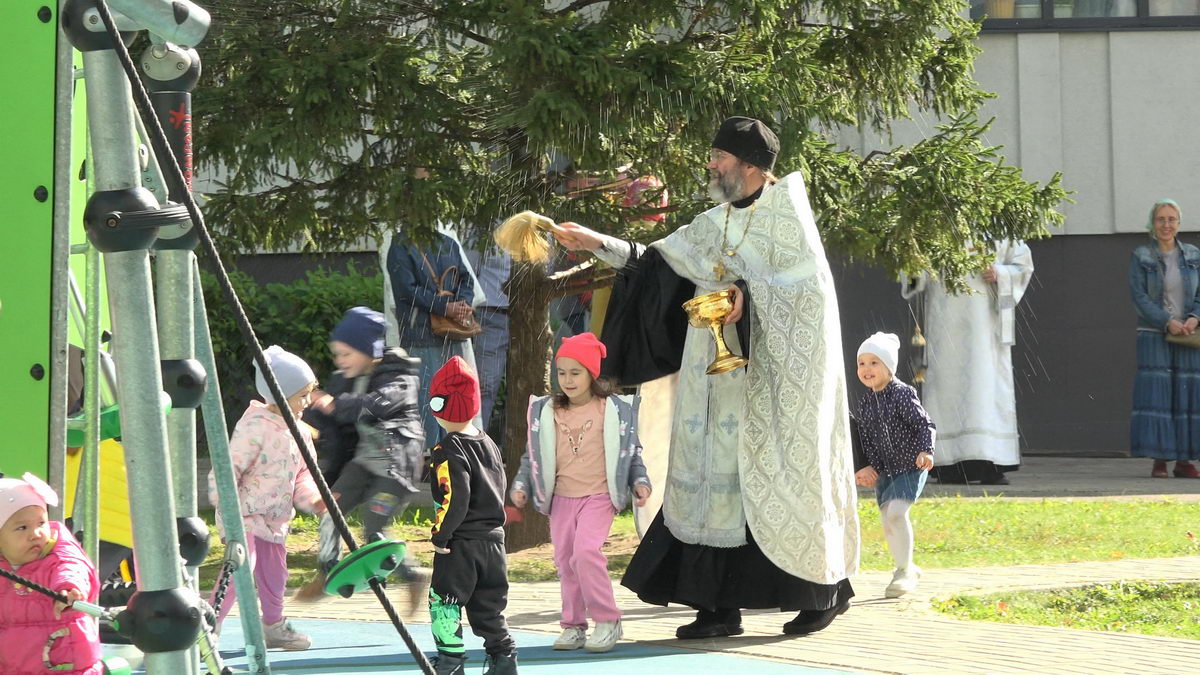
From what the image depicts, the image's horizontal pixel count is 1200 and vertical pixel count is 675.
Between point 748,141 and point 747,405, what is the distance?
108cm

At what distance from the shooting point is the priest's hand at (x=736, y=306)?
7.13 metres

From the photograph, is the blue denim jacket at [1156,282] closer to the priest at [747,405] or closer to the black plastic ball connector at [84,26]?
the priest at [747,405]

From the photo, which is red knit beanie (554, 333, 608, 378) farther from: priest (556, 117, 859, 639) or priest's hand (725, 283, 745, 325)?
priest's hand (725, 283, 745, 325)

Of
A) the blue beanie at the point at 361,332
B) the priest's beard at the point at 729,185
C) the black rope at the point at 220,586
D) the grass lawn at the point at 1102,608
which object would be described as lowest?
the grass lawn at the point at 1102,608

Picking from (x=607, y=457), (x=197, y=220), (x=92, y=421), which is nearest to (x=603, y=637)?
(x=607, y=457)

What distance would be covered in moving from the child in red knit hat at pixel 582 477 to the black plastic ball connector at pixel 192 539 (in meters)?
4.20

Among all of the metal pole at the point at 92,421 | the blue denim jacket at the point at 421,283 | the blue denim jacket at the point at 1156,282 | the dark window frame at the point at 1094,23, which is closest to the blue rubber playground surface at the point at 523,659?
the metal pole at the point at 92,421

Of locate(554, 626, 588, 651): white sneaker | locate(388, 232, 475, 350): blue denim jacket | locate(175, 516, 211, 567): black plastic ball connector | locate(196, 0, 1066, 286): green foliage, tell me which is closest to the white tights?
locate(196, 0, 1066, 286): green foliage

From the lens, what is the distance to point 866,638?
7098mm

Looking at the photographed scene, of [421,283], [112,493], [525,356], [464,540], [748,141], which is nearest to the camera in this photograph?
[112,493]

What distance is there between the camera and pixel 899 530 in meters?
8.28

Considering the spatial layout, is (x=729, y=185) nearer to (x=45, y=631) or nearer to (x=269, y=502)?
(x=269, y=502)

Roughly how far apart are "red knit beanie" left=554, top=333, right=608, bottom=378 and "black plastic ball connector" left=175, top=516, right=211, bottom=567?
4431 mm

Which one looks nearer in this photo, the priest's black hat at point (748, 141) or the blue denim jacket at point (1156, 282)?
the priest's black hat at point (748, 141)
